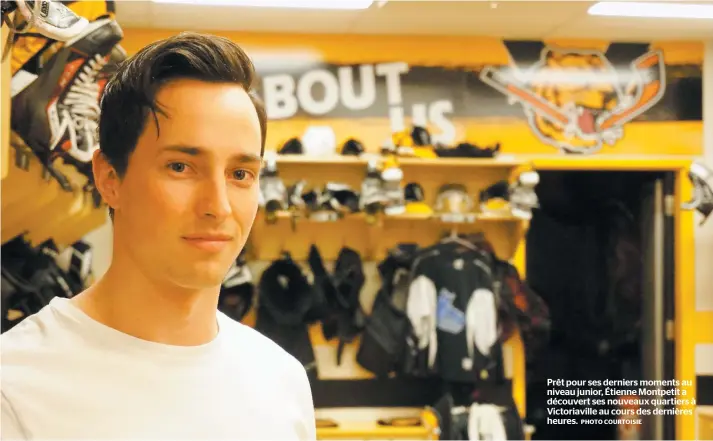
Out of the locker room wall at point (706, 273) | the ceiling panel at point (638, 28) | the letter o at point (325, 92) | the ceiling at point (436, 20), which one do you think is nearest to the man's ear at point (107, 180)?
the ceiling at point (436, 20)

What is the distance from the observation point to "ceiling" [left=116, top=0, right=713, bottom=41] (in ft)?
9.82

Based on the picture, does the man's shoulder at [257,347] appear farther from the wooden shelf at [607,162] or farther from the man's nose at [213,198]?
the wooden shelf at [607,162]

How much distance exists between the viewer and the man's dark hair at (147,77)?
950 millimetres

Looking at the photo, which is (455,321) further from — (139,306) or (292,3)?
(139,306)

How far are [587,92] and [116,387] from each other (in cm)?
321

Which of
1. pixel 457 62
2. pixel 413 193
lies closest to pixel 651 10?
pixel 457 62

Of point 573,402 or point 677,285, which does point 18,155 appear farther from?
point 677,285

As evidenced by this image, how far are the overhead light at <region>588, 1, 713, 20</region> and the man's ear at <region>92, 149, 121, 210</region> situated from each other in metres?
2.62

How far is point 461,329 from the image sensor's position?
10.9 ft

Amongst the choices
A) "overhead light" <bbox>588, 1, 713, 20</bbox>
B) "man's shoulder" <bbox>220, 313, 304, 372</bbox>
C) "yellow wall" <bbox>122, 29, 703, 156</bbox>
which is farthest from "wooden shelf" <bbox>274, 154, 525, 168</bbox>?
"man's shoulder" <bbox>220, 313, 304, 372</bbox>

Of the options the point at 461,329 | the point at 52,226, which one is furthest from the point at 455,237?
the point at 52,226

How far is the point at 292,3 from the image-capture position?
10.2 feet

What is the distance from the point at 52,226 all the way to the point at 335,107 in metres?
1.57

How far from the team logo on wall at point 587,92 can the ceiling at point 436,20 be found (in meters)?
0.11
